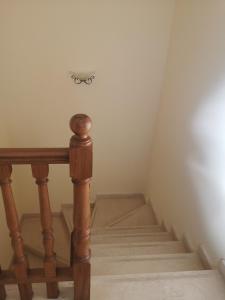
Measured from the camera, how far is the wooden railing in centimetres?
98

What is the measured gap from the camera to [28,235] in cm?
373

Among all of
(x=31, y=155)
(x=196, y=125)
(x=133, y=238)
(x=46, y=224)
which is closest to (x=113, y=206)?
(x=133, y=238)

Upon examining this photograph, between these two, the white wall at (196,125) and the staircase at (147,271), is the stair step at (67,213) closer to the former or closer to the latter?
the staircase at (147,271)

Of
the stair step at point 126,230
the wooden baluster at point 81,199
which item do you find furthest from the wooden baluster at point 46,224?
the stair step at point 126,230

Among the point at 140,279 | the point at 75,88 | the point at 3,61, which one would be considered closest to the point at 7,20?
the point at 3,61

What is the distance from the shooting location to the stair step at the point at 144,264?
1767 millimetres

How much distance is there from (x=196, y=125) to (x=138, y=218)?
182cm

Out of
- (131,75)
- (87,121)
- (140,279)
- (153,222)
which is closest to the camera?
(87,121)

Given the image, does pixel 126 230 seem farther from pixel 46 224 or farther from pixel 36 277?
pixel 46 224

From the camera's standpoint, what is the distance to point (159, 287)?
1.52 metres

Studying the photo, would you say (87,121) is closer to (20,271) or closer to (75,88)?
(20,271)

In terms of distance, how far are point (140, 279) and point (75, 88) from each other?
2.16 meters

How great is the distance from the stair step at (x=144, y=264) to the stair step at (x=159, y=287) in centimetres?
22

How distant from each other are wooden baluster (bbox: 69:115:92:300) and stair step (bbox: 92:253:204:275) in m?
0.41
